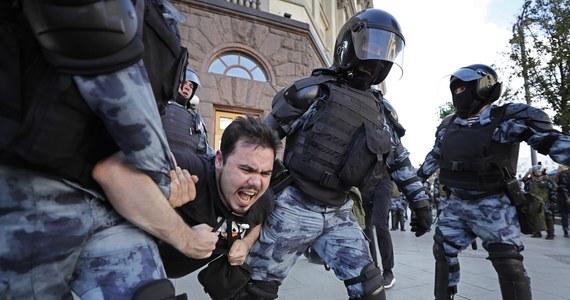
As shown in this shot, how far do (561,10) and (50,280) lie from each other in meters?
14.7

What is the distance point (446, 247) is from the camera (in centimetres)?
281

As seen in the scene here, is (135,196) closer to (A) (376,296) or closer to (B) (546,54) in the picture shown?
(A) (376,296)

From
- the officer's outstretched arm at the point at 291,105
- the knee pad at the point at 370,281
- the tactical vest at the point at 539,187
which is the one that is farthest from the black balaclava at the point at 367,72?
the tactical vest at the point at 539,187

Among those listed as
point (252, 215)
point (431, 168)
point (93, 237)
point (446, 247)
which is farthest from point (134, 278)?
point (431, 168)

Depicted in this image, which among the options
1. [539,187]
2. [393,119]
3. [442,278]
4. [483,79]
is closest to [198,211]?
[393,119]

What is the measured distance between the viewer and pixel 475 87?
2.95m

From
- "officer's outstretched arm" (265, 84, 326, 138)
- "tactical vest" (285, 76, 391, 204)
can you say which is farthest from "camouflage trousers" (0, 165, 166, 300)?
"officer's outstretched arm" (265, 84, 326, 138)

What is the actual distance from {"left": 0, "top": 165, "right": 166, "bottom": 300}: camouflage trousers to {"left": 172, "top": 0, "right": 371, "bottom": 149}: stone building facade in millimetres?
6278

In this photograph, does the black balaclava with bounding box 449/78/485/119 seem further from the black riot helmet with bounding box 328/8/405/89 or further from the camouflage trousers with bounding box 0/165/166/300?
the camouflage trousers with bounding box 0/165/166/300

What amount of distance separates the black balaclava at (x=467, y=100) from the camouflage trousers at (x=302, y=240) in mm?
1744

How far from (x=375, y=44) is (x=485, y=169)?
54.0 inches

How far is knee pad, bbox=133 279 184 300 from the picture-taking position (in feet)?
3.00

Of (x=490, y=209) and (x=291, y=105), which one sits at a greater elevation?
(x=291, y=105)

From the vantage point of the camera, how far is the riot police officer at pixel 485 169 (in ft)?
7.89
